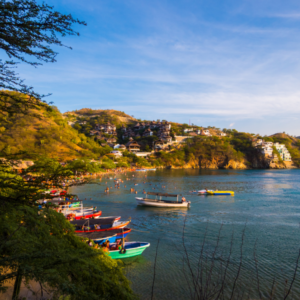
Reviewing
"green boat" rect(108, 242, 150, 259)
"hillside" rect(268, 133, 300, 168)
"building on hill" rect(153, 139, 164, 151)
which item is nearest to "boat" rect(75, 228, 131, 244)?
"green boat" rect(108, 242, 150, 259)

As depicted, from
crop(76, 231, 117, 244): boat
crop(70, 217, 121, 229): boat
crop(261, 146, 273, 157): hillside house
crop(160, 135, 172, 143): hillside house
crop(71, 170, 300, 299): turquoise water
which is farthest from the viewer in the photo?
crop(160, 135, 172, 143): hillside house

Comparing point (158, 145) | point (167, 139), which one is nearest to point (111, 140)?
point (158, 145)

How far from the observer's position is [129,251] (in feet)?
43.4

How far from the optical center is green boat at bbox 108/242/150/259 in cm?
1305

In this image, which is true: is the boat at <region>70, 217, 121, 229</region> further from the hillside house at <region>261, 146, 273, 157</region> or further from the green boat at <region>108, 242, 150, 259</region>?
the hillside house at <region>261, 146, 273, 157</region>

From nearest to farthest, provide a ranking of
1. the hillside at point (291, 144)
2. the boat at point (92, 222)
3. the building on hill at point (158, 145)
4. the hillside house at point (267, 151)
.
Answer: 1. the boat at point (92, 222)
2. the building on hill at point (158, 145)
3. the hillside house at point (267, 151)
4. the hillside at point (291, 144)

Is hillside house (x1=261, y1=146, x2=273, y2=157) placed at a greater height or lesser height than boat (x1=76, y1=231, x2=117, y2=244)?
greater

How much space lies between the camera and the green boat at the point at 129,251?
13.1m

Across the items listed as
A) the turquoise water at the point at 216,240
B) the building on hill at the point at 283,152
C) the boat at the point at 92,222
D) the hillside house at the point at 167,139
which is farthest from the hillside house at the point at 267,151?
the boat at the point at 92,222

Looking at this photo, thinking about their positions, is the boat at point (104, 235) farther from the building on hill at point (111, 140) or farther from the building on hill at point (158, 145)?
the building on hill at point (111, 140)

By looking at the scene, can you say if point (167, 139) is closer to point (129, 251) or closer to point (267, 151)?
point (267, 151)

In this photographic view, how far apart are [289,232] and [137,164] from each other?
6637cm

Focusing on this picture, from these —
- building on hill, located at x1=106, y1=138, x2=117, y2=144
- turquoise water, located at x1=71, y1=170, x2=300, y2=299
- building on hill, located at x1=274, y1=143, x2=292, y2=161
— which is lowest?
turquoise water, located at x1=71, y1=170, x2=300, y2=299

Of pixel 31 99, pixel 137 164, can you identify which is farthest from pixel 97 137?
pixel 31 99
